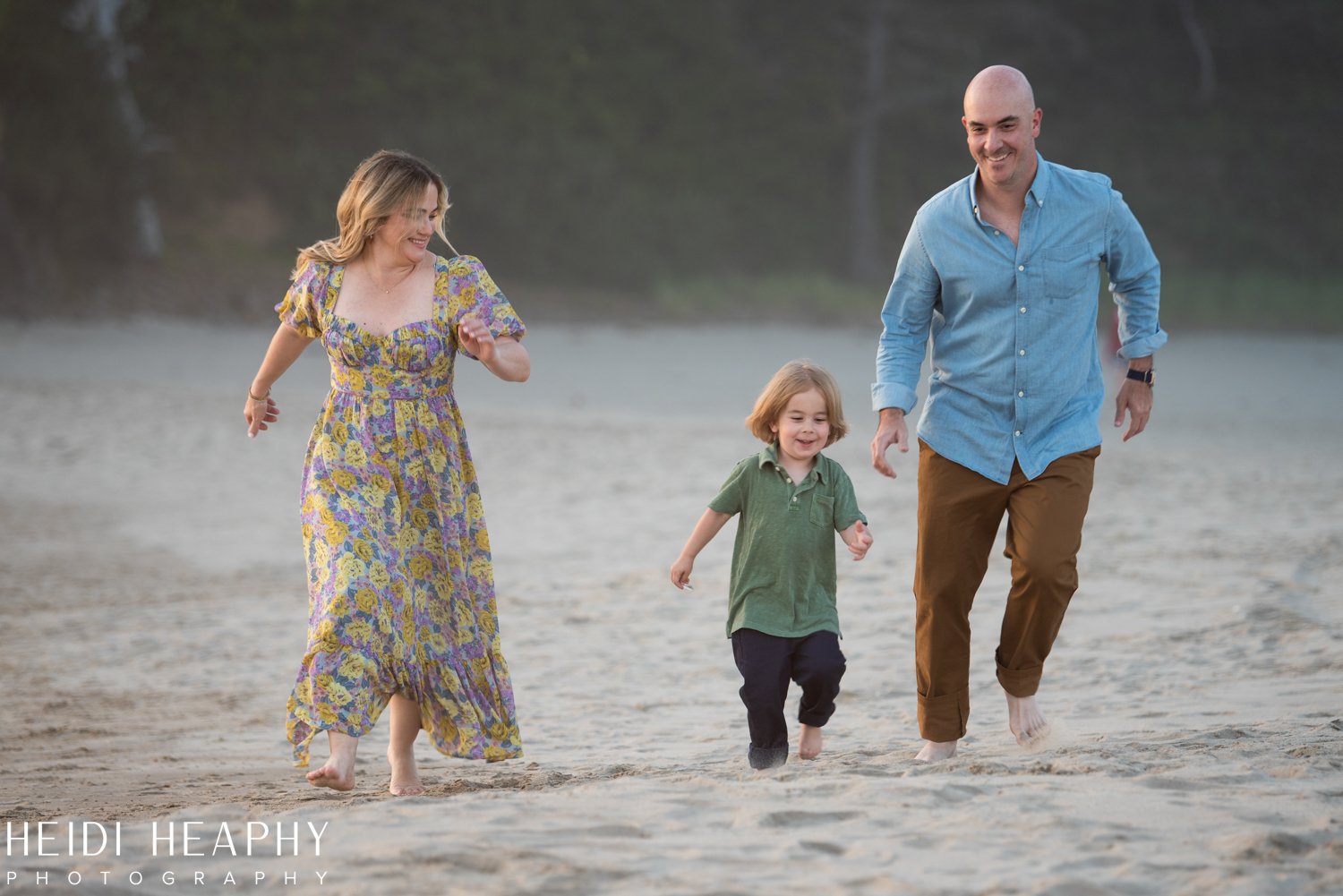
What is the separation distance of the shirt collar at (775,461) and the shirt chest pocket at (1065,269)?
0.76 meters

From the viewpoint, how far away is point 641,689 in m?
6.23

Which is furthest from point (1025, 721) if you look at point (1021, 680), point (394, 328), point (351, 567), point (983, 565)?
point (394, 328)

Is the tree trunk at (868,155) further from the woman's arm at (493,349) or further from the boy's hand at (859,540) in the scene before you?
the woman's arm at (493,349)

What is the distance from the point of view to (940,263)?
424 cm

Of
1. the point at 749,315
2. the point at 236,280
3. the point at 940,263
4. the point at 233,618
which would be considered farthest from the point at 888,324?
the point at 749,315

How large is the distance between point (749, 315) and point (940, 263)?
22.6 meters

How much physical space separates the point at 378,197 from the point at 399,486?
0.79 meters

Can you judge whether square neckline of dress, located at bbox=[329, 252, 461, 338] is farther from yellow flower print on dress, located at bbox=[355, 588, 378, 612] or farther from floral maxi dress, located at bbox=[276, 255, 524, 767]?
yellow flower print on dress, located at bbox=[355, 588, 378, 612]

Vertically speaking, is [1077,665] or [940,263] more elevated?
[940,263]

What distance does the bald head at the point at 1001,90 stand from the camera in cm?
407

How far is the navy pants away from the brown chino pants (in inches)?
11.1

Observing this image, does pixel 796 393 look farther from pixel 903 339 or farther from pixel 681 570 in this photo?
pixel 681 570

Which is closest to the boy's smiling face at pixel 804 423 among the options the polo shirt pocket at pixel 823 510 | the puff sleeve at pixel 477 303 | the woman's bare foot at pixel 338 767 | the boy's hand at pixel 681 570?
the polo shirt pocket at pixel 823 510

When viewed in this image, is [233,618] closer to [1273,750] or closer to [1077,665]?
[1077,665]
